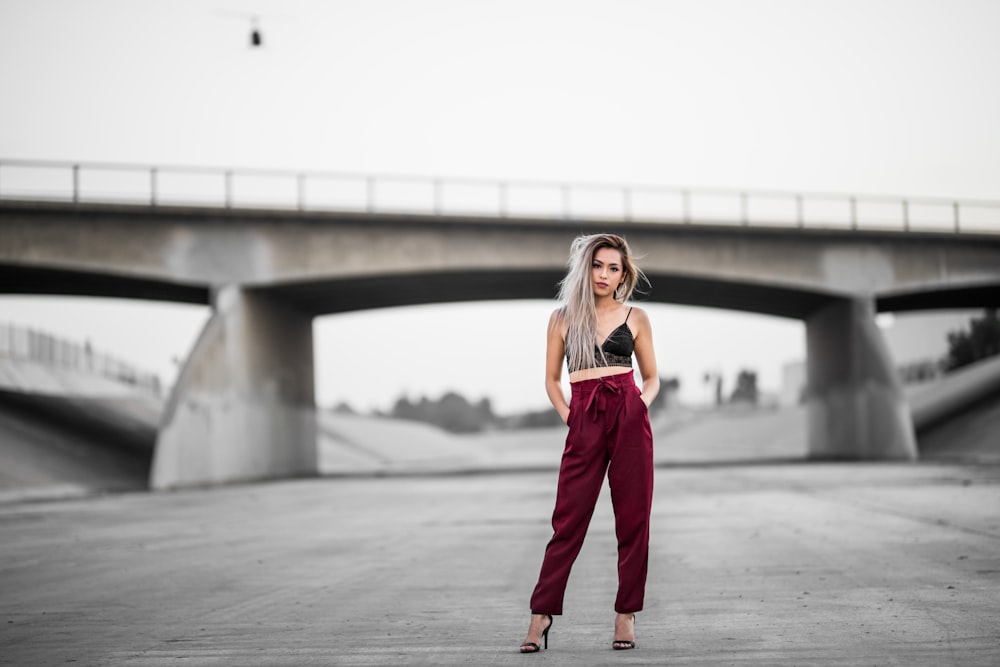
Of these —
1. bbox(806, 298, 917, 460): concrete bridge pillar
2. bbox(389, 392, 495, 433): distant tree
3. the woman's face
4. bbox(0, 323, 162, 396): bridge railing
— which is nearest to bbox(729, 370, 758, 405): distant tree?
bbox(389, 392, 495, 433): distant tree

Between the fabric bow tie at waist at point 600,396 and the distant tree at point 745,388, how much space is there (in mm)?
126119

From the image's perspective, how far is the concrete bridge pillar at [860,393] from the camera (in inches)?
1339

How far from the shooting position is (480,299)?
41281 mm

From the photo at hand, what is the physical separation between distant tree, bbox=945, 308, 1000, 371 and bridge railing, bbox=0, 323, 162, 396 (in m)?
55.2

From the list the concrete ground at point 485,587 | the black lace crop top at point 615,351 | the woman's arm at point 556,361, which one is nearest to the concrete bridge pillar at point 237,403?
→ the concrete ground at point 485,587

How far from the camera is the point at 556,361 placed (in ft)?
18.4

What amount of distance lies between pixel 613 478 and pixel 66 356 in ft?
Result: 200

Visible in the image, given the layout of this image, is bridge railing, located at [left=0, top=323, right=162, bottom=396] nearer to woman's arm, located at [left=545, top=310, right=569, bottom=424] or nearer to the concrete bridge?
the concrete bridge

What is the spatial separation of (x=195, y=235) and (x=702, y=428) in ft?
224

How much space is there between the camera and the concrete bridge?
96.8 feet

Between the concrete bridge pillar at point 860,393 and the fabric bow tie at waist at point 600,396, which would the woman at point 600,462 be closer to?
the fabric bow tie at waist at point 600,396

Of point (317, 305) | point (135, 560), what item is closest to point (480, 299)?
point (317, 305)

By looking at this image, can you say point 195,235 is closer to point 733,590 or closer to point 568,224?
A: point 568,224

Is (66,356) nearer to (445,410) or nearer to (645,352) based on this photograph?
(645,352)
